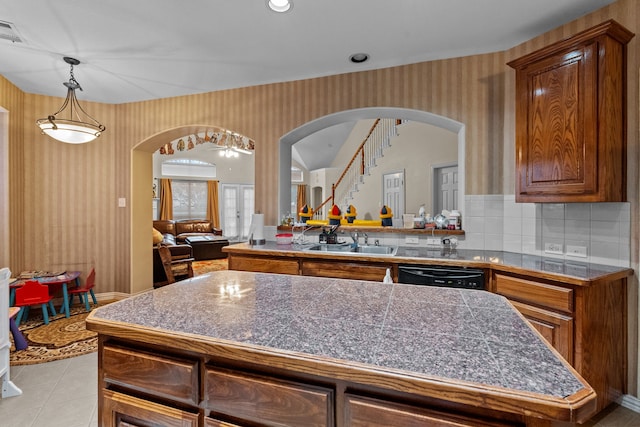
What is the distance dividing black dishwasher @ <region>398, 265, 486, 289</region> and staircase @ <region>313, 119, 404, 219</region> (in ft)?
15.7

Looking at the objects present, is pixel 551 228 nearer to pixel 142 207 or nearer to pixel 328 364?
pixel 328 364

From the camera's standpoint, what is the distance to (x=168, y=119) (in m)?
4.22

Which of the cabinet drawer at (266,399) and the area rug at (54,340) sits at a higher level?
the cabinet drawer at (266,399)

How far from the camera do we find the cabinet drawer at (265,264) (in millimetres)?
2916

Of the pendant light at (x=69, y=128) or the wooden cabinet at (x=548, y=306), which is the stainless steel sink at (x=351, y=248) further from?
the pendant light at (x=69, y=128)

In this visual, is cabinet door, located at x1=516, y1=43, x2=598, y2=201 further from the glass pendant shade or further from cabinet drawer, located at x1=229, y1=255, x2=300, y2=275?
the glass pendant shade

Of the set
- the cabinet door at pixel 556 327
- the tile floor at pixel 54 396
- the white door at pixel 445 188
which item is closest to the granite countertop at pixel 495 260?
the cabinet door at pixel 556 327

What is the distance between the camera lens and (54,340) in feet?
10.2

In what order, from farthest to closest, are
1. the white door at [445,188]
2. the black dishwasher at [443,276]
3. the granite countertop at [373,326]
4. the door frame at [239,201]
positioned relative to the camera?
the door frame at [239,201] < the white door at [445,188] < the black dishwasher at [443,276] < the granite countertop at [373,326]

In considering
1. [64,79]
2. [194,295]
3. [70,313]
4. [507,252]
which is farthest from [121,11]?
[507,252]

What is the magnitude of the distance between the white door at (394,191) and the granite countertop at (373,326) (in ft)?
17.4

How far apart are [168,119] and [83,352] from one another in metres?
2.82

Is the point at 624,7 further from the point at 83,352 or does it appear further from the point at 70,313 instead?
the point at 70,313

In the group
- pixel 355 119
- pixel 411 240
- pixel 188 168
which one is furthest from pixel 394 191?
pixel 188 168
